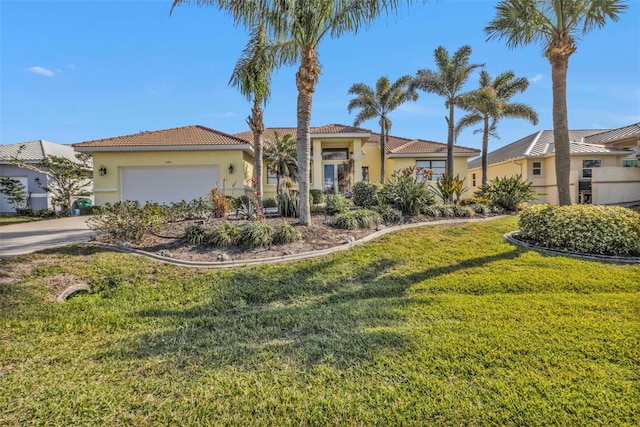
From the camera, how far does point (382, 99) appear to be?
22.2 m

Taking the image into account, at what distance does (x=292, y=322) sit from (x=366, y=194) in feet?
29.4

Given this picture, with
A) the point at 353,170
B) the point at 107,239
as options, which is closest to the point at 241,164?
the point at 353,170

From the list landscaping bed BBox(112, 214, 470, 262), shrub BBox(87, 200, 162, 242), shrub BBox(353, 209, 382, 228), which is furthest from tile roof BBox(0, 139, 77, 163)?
shrub BBox(353, 209, 382, 228)

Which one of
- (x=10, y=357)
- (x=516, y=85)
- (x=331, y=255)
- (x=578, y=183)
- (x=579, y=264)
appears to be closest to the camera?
(x=10, y=357)

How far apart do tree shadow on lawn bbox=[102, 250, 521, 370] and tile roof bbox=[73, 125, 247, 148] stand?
1304 centimetres

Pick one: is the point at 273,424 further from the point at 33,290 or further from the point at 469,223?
the point at 469,223

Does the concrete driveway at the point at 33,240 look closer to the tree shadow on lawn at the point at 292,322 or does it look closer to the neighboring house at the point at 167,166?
the tree shadow on lawn at the point at 292,322

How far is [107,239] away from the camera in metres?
7.85

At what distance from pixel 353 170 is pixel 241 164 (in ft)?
24.0

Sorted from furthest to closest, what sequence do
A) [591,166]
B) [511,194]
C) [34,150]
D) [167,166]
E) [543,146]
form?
[543,146] < [34,150] < [591,166] < [167,166] < [511,194]

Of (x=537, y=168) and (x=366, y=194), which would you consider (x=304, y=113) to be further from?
(x=537, y=168)

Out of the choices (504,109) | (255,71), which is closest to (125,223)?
(255,71)

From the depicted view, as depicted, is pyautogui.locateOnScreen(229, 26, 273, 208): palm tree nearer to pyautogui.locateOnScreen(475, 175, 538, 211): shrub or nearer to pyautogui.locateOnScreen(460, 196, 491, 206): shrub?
pyautogui.locateOnScreen(460, 196, 491, 206): shrub

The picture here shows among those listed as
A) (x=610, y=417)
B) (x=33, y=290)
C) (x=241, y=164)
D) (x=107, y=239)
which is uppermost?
(x=241, y=164)
